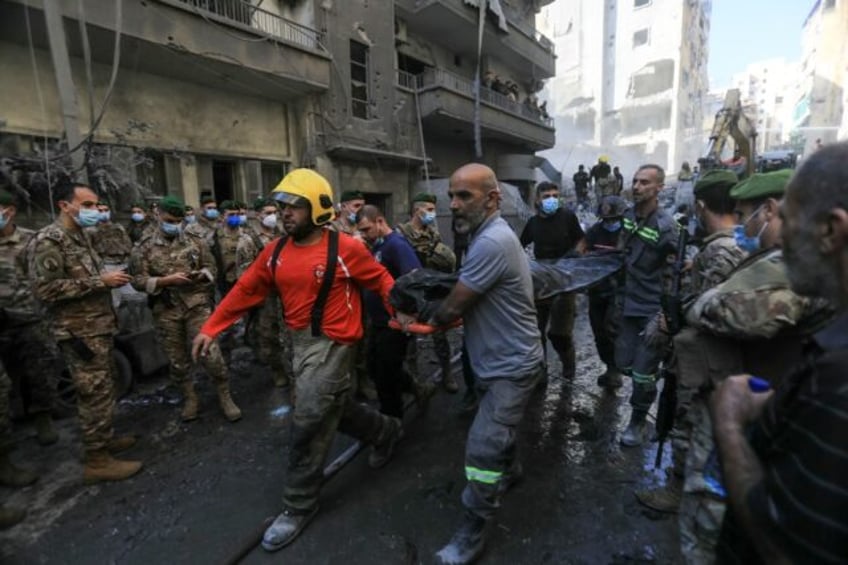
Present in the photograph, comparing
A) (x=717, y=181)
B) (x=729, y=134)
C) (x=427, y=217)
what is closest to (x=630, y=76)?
(x=729, y=134)

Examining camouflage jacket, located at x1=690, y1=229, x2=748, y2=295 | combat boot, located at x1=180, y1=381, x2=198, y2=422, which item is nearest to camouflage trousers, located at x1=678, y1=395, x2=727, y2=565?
camouflage jacket, located at x1=690, y1=229, x2=748, y2=295

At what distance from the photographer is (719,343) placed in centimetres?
189

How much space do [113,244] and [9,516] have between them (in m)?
4.55

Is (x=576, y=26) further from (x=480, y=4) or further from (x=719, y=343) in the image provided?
(x=719, y=343)

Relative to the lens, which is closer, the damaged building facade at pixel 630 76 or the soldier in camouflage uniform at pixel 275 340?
the soldier in camouflage uniform at pixel 275 340

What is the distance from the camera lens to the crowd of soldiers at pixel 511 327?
2.66 feet

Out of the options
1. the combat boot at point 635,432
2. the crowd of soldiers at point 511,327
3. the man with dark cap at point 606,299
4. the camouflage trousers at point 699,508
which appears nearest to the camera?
the crowd of soldiers at point 511,327

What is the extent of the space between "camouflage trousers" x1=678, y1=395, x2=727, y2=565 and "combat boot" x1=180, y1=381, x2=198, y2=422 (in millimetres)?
3935

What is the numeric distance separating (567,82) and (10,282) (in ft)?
185

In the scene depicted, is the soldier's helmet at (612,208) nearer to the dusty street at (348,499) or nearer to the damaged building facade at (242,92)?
the dusty street at (348,499)

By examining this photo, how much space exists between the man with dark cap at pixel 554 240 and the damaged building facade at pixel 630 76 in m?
48.5

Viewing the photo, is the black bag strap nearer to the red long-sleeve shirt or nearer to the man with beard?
the red long-sleeve shirt

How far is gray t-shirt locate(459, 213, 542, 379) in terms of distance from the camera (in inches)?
81.4

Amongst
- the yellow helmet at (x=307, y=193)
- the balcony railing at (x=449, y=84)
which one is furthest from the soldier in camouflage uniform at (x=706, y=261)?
the balcony railing at (x=449, y=84)
